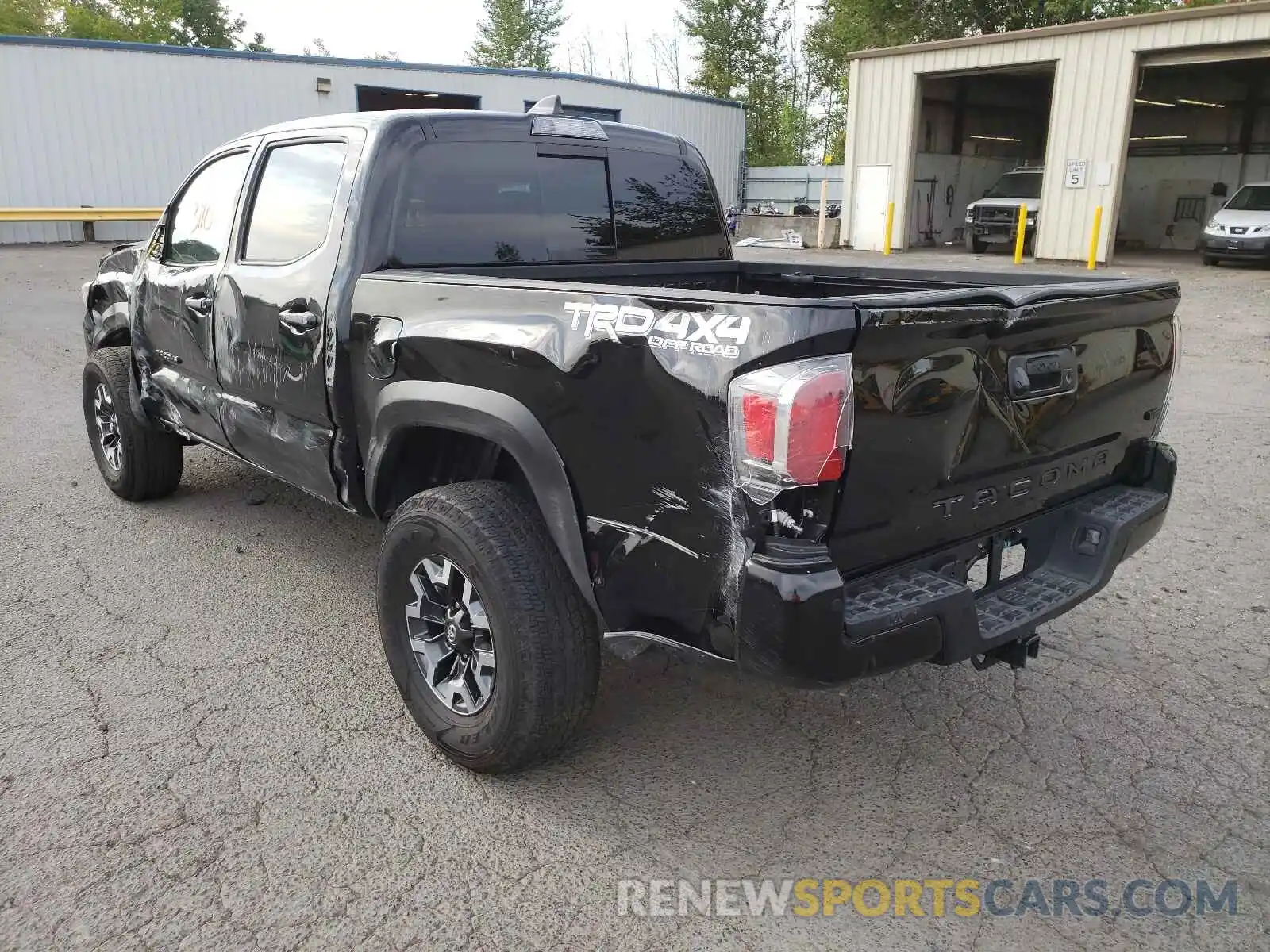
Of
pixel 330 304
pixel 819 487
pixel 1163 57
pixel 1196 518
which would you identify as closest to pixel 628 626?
pixel 819 487

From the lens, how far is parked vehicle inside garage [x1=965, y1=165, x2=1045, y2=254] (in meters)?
21.6

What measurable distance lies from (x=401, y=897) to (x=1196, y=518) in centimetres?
452

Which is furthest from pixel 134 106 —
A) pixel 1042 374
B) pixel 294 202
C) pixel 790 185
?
pixel 1042 374

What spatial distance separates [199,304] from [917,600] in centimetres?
327

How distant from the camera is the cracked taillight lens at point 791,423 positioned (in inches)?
82.3

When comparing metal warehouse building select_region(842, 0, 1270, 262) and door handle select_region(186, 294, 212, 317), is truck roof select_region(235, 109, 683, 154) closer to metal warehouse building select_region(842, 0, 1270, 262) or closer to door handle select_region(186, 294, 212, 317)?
door handle select_region(186, 294, 212, 317)

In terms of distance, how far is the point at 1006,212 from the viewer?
21734 mm

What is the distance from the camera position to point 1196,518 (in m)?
5.13

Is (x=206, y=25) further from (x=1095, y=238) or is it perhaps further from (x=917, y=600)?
(x=917, y=600)

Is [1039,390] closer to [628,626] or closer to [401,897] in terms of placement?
[628,626]

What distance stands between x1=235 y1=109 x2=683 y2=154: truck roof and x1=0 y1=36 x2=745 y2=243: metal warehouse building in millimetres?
21298

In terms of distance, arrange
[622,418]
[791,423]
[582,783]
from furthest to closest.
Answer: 1. [582,783]
2. [622,418]
3. [791,423]

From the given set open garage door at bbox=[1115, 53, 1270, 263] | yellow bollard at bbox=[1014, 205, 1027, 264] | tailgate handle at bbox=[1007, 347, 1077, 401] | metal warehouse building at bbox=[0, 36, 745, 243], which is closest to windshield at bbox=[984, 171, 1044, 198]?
yellow bollard at bbox=[1014, 205, 1027, 264]

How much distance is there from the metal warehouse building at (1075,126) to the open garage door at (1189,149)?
36mm
